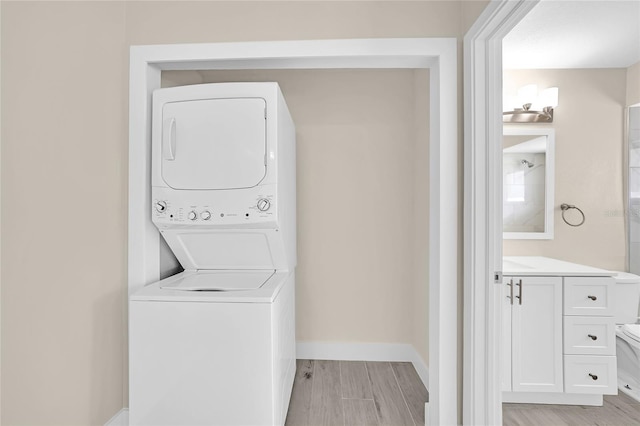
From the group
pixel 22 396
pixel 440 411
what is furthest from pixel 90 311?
pixel 440 411

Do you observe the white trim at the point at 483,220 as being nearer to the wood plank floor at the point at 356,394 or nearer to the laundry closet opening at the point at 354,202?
the wood plank floor at the point at 356,394

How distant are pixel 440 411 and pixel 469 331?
45 centimetres

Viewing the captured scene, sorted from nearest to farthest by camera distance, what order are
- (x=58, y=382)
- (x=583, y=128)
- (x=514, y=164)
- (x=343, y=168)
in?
(x=583, y=128), (x=58, y=382), (x=514, y=164), (x=343, y=168)

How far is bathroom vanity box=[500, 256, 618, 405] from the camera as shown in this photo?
1.24 metres

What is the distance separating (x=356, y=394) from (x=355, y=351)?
508 millimetres

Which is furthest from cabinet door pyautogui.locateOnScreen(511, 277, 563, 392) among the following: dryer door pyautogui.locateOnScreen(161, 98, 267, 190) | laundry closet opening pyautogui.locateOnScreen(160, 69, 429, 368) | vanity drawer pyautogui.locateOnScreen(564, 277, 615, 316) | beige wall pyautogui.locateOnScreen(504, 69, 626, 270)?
dryer door pyautogui.locateOnScreen(161, 98, 267, 190)

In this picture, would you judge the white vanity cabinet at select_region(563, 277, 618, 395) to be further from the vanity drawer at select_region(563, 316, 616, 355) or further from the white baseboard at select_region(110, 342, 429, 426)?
the white baseboard at select_region(110, 342, 429, 426)

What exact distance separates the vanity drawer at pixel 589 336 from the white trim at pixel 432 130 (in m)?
0.52

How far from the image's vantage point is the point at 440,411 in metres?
1.74

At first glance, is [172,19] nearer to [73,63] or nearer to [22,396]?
[73,63]

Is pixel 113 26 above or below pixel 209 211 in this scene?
above

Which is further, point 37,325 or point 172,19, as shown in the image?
point 172,19

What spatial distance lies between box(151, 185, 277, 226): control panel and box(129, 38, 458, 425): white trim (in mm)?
186

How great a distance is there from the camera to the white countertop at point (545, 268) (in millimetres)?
1180
